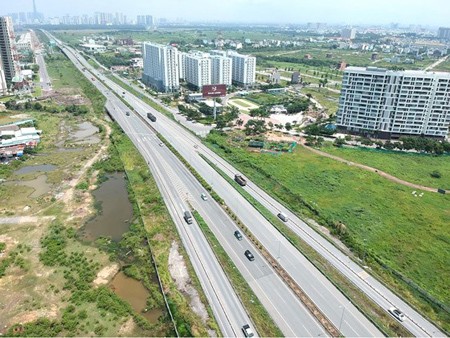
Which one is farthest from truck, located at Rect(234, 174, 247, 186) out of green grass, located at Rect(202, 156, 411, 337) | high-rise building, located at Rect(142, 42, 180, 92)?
high-rise building, located at Rect(142, 42, 180, 92)

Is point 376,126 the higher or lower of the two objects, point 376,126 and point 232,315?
the higher

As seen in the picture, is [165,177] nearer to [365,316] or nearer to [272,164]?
[272,164]

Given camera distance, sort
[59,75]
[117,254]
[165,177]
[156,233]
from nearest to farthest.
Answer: [117,254]
[156,233]
[165,177]
[59,75]

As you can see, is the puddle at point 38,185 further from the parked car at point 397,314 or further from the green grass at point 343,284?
the parked car at point 397,314

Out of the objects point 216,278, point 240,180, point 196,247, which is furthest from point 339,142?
point 216,278

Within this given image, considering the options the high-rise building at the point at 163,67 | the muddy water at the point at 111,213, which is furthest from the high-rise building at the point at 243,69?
the muddy water at the point at 111,213

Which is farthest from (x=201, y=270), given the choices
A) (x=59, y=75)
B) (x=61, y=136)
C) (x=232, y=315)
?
(x=59, y=75)

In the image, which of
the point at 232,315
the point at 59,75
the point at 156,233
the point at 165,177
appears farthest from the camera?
the point at 59,75
